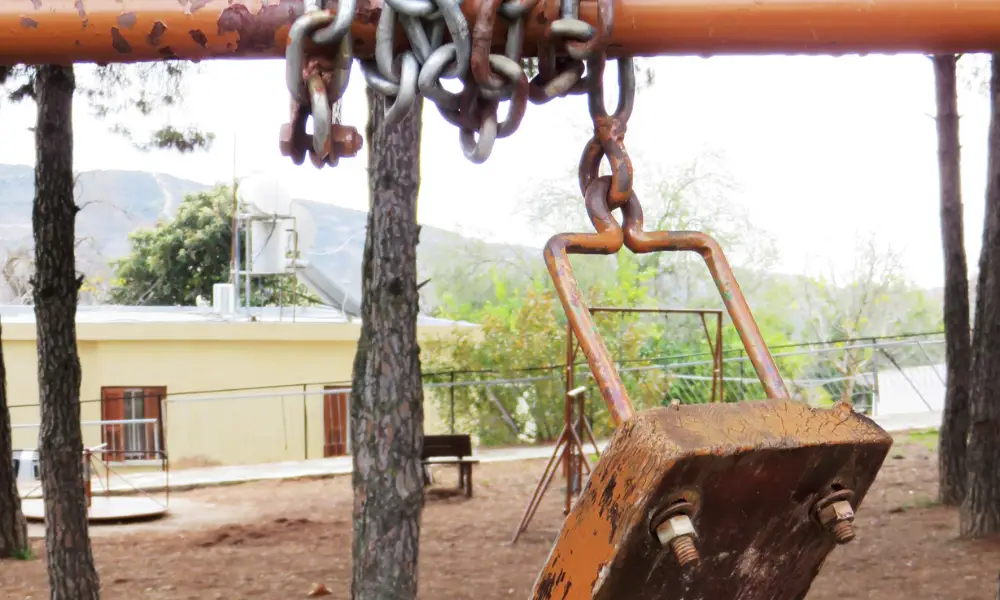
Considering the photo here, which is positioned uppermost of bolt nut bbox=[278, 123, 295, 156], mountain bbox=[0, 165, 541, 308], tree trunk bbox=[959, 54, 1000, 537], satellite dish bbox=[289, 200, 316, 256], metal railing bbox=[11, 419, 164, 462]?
mountain bbox=[0, 165, 541, 308]

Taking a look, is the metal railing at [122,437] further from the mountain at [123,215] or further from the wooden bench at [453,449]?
the mountain at [123,215]

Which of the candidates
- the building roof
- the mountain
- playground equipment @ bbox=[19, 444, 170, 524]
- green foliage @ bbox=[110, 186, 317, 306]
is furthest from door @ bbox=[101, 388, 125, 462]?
the mountain

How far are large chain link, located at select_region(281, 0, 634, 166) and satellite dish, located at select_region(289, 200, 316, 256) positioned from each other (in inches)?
736

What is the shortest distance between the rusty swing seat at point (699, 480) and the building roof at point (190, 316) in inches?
626

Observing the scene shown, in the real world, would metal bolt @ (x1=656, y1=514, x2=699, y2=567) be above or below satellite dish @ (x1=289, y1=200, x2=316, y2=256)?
below

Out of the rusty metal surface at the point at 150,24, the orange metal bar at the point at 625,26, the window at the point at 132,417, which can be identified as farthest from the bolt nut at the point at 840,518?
the window at the point at 132,417

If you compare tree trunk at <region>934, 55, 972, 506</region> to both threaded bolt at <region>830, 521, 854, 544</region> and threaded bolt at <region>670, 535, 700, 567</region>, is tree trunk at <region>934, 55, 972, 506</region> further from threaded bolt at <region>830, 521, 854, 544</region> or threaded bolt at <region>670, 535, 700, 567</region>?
threaded bolt at <region>670, 535, 700, 567</region>

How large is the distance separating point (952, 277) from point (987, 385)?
164cm

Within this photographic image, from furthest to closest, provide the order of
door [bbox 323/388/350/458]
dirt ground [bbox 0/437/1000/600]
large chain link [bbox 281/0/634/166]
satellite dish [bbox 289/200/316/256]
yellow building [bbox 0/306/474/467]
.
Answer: satellite dish [bbox 289/200/316/256] → door [bbox 323/388/350/458] → yellow building [bbox 0/306/474/467] → dirt ground [bbox 0/437/1000/600] → large chain link [bbox 281/0/634/166]

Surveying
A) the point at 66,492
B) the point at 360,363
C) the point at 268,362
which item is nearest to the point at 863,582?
the point at 360,363

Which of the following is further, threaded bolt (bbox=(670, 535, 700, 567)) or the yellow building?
the yellow building

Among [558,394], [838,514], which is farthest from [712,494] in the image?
[558,394]

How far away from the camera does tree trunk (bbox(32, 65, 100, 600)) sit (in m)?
5.57

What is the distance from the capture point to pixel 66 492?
564cm
